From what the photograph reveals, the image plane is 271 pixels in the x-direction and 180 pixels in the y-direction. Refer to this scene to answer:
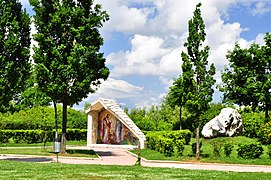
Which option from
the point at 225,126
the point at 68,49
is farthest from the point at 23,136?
the point at 225,126

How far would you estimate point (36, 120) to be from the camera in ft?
114

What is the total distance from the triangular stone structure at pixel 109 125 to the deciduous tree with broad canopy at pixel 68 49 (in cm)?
919

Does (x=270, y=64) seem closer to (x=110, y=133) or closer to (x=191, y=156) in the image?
(x=191, y=156)

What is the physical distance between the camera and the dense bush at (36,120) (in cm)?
3356

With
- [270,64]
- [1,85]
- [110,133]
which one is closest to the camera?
[1,85]

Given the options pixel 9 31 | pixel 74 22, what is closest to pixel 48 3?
Result: pixel 74 22

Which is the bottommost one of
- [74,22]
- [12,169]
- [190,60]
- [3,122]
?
[12,169]

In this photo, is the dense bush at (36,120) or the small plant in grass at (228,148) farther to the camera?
the dense bush at (36,120)

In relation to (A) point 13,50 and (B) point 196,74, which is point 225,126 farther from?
(A) point 13,50

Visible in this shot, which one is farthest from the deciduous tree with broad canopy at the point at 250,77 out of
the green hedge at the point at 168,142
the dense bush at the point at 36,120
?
the dense bush at the point at 36,120

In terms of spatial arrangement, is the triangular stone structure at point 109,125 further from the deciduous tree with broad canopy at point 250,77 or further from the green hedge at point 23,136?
the deciduous tree with broad canopy at point 250,77

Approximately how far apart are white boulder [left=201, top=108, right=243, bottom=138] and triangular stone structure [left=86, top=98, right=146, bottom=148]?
5203mm

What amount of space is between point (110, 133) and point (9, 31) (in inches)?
667

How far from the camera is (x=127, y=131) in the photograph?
30.1 meters
